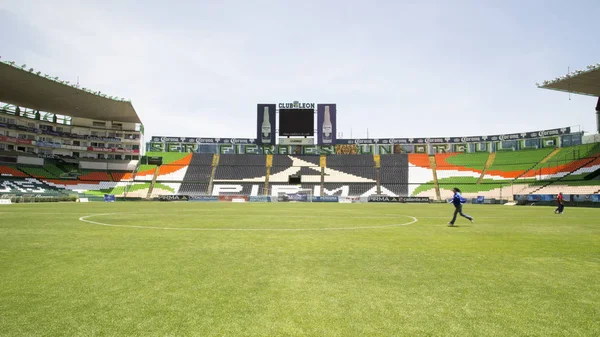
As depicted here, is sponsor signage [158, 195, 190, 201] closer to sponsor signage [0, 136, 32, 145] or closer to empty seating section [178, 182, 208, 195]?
empty seating section [178, 182, 208, 195]

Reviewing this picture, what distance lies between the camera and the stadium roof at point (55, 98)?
55031 millimetres

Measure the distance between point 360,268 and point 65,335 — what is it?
17.6ft

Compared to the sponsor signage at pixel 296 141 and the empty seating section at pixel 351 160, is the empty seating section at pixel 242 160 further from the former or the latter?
the empty seating section at pixel 351 160

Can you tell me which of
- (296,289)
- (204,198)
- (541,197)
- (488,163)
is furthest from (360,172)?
(296,289)

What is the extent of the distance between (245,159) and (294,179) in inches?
643

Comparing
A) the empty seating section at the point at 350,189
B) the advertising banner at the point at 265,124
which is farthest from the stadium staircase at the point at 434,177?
the advertising banner at the point at 265,124

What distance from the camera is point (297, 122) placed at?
80.7 meters

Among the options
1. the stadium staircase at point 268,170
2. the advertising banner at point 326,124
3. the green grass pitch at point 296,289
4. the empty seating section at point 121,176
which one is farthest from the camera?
the advertising banner at point 326,124

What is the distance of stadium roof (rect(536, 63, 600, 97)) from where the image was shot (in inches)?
1972

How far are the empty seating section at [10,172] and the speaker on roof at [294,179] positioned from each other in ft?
172

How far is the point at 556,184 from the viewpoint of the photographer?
2336 inches

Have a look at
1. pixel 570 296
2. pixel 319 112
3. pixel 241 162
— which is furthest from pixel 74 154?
pixel 570 296

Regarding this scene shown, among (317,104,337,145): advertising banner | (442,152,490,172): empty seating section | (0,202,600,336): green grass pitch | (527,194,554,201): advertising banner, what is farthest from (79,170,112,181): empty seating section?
(527,194,554,201): advertising banner

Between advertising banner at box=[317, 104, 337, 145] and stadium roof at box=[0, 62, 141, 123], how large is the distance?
40640 millimetres
